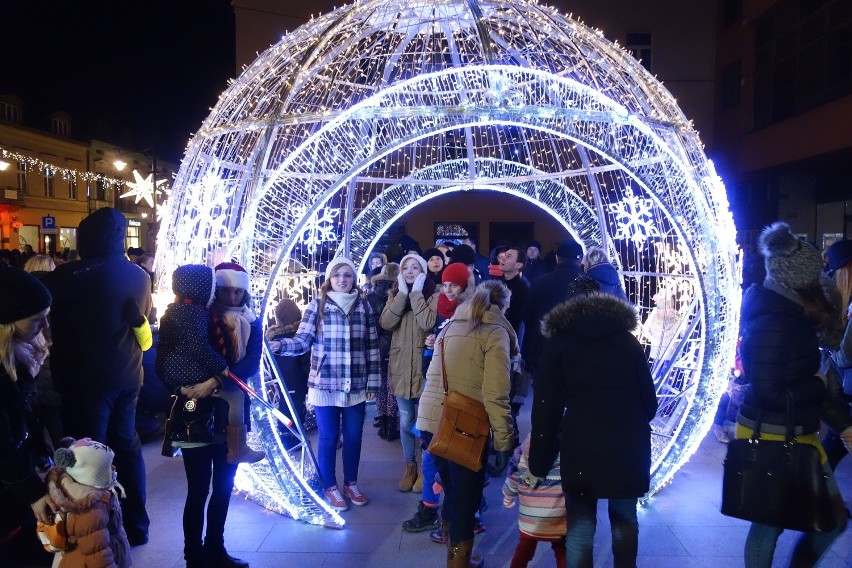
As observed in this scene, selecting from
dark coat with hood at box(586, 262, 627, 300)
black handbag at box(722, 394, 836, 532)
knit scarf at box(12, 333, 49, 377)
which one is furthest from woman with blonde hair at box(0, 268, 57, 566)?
dark coat with hood at box(586, 262, 627, 300)

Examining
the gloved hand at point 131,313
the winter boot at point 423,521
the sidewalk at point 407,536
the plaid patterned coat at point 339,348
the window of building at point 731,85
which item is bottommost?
the sidewalk at point 407,536

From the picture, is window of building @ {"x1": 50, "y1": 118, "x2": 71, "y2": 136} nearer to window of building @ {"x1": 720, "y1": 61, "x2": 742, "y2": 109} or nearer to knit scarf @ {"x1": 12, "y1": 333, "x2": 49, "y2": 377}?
window of building @ {"x1": 720, "y1": 61, "x2": 742, "y2": 109}

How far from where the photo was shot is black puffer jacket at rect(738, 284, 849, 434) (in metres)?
2.84

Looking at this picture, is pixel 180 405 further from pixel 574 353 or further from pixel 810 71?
pixel 810 71

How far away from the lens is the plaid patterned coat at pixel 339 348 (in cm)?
434

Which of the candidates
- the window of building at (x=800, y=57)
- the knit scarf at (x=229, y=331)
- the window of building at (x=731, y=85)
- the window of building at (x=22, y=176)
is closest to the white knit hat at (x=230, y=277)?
the knit scarf at (x=229, y=331)

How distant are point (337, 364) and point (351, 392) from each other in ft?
0.70

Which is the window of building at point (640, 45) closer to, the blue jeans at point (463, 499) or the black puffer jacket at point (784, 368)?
the black puffer jacket at point (784, 368)

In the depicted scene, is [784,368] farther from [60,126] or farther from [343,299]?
[60,126]

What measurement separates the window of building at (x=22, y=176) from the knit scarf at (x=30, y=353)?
2900cm

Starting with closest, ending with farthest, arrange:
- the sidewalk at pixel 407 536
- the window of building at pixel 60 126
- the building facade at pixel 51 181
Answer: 1. the sidewalk at pixel 407 536
2. the building facade at pixel 51 181
3. the window of building at pixel 60 126

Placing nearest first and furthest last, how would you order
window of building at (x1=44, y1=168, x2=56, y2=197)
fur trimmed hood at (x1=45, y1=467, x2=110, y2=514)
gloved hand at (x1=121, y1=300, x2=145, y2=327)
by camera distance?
fur trimmed hood at (x1=45, y1=467, x2=110, y2=514) → gloved hand at (x1=121, y1=300, x2=145, y2=327) → window of building at (x1=44, y1=168, x2=56, y2=197)

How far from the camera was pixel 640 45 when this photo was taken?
17.0 metres

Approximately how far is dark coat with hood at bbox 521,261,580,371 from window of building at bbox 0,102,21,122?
2843cm
